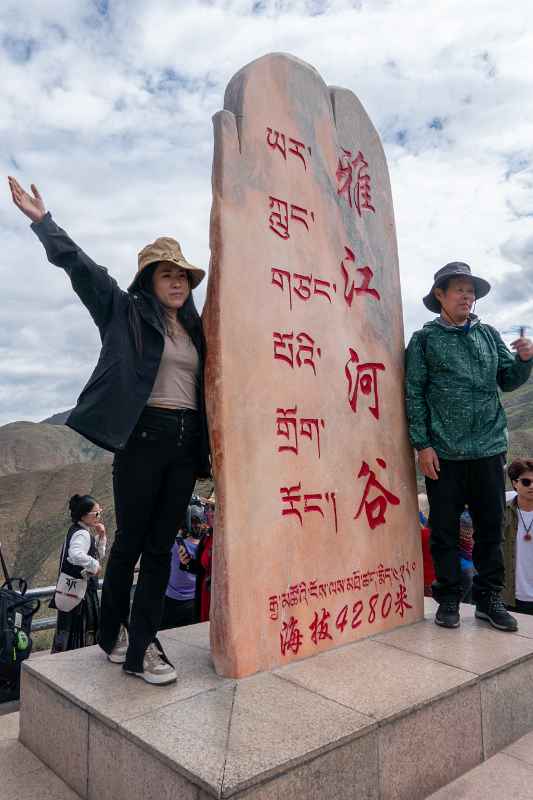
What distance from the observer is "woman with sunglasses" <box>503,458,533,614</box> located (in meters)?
3.93

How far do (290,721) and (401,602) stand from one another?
1.43 metres

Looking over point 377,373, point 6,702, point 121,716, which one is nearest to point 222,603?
point 121,716

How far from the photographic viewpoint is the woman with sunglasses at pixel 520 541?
155 inches

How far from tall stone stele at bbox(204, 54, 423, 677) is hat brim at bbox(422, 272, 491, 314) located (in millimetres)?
229

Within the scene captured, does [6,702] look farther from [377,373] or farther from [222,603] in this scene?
[377,373]

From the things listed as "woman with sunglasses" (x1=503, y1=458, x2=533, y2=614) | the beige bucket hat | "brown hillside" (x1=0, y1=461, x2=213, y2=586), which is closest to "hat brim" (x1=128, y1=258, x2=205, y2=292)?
the beige bucket hat

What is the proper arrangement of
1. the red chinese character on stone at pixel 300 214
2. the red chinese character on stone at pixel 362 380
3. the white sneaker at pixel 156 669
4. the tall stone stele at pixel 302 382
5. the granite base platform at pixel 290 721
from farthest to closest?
1. the red chinese character on stone at pixel 362 380
2. the red chinese character on stone at pixel 300 214
3. the tall stone stele at pixel 302 382
4. the white sneaker at pixel 156 669
5. the granite base platform at pixel 290 721

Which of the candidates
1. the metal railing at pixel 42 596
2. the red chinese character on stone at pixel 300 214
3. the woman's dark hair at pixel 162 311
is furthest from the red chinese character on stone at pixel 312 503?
the metal railing at pixel 42 596

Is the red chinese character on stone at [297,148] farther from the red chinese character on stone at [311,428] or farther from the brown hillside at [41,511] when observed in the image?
the brown hillside at [41,511]

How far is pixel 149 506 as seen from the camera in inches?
102

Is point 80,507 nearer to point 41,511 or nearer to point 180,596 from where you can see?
point 180,596

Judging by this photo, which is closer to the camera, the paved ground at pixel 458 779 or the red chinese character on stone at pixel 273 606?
the paved ground at pixel 458 779

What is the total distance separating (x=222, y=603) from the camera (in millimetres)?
2697

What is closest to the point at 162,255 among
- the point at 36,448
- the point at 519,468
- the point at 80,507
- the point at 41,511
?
the point at 80,507
